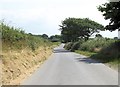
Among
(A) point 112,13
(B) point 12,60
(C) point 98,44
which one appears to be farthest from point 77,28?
(B) point 12,60

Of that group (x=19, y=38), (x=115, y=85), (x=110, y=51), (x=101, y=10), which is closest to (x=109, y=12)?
(x=101, y=10)

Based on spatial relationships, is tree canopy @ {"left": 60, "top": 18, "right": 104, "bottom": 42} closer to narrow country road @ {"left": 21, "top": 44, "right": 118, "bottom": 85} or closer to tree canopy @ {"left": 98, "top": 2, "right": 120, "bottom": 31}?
tree canopy @ {"left": 98, "top": 2, "right": 120, "bottom": 31}

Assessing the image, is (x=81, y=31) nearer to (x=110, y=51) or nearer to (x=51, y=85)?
(x=110, y=51)

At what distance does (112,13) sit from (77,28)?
59.1 meters

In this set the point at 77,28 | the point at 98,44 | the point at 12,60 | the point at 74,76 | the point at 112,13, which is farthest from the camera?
the point at 77,28

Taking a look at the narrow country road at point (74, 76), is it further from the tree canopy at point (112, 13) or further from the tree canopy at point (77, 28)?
the tree canopy at point (77, 28)

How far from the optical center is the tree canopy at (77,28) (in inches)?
3689

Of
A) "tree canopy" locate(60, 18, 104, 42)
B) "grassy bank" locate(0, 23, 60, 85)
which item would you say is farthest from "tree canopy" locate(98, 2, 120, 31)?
"tree canopy" locate(60, 18, 104, 42)

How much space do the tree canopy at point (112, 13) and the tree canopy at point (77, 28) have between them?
56441 millimetres

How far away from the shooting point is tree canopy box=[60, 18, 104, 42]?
93694mm

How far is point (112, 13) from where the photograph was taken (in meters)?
34.7

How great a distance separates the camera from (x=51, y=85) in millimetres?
14961

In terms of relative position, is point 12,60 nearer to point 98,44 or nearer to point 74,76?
point 74,76

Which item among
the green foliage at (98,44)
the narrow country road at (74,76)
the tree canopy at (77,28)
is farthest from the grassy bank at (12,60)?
the tree canopy at (77,28)
